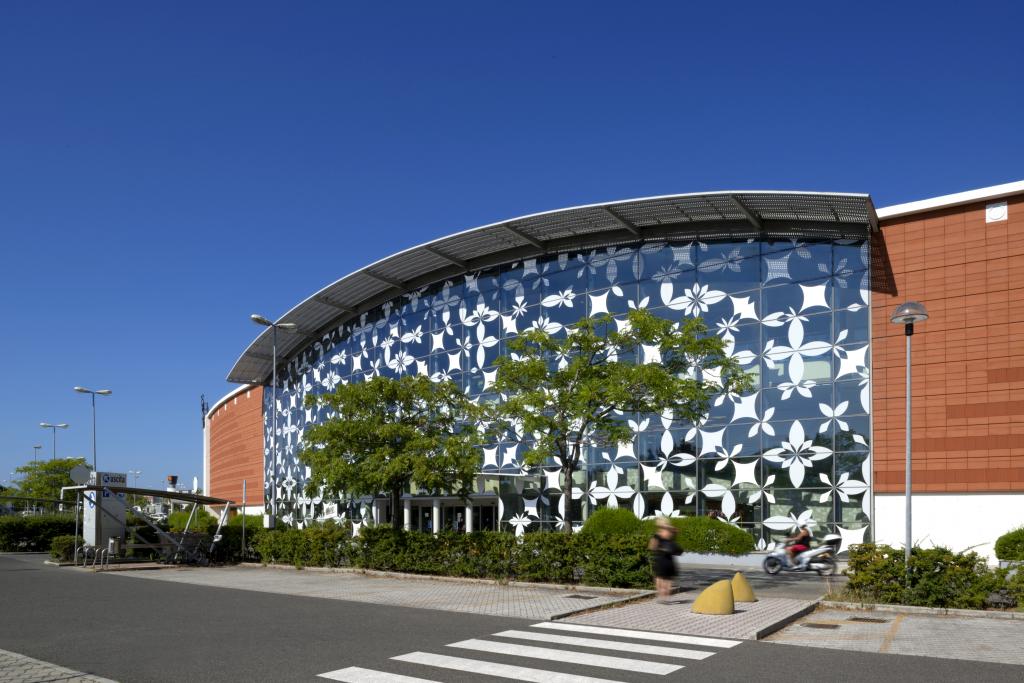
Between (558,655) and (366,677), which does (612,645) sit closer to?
(558,655)

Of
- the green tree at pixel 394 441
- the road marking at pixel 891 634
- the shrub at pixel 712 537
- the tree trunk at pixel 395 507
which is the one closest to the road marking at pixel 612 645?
the road marking at pixel 891 634

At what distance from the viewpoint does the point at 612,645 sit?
1212 centimetres

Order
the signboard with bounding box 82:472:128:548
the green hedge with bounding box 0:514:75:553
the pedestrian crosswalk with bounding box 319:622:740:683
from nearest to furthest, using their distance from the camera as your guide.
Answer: the pedestrian crosswalk with bounding box 319:622:740:683 < the signboard with bounding box 82:472:128:548 < the green hedge with bounding box 0:514:75:553

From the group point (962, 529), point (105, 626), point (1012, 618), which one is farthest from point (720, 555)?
point (105, 626)

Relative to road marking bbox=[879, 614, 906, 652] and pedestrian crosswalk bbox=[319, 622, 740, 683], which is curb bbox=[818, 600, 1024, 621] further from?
pedestrian crosswalk bbox=[319, 622, 740, 683]

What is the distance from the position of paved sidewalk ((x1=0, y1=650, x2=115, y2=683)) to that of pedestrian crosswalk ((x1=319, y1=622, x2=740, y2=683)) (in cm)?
265

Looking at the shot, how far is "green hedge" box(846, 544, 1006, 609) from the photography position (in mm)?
15086

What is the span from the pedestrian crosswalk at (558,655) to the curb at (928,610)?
4477 mm

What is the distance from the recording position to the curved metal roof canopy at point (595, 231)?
2978 centimetres

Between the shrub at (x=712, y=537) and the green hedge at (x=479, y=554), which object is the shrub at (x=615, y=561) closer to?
the green hedge at (x=479, y=554)

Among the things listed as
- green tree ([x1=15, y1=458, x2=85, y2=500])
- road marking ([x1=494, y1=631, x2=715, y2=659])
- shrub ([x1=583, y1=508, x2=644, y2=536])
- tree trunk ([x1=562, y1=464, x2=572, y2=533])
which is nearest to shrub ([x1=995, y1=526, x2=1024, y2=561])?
shrub ([x1=583, y1=508, x2=644, y2=536])

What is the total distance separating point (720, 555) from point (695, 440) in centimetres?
448

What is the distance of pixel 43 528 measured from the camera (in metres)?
45.5

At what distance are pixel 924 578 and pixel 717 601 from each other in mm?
3966
